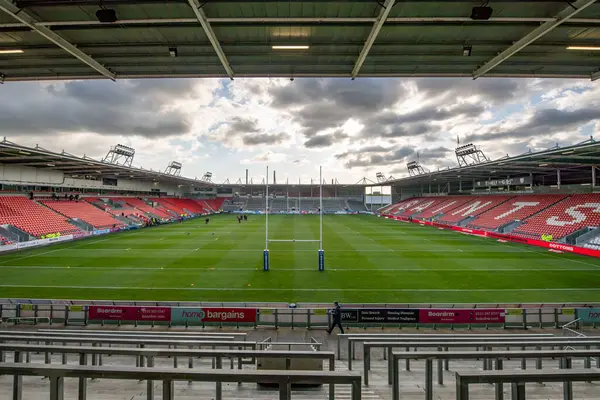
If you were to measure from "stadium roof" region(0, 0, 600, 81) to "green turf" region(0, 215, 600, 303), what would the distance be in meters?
12.0

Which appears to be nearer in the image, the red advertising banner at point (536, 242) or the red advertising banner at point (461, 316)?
the red advertising banner at point (461, 316)

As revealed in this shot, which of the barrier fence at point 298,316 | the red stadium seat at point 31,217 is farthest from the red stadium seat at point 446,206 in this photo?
the red stadium seat at point 31,217

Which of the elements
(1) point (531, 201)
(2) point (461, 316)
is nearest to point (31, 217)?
(2) point (461, 316)

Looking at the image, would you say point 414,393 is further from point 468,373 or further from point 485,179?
point 485,179

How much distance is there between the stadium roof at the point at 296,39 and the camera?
5730 mm

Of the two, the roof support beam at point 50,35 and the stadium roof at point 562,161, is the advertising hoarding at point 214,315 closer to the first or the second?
the roof support beam at point 50,35

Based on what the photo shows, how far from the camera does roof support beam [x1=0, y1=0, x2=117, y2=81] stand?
5344 millimetres

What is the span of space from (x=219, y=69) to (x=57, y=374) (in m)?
7.41

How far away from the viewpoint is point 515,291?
17391mm

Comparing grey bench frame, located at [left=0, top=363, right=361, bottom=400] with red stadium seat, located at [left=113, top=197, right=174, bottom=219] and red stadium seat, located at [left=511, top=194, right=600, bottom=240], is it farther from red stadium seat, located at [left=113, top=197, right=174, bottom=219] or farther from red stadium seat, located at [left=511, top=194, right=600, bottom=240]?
red stadium seat, located at [left=113, top=197, right=174, bottom=219]

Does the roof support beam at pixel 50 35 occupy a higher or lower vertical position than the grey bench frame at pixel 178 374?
higher

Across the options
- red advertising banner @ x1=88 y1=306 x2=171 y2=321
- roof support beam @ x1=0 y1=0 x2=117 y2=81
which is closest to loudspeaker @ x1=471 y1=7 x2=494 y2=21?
roof support beam @ x1=0 y1=0 x2=117 y2=81

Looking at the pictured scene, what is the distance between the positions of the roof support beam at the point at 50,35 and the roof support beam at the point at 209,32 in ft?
9.90

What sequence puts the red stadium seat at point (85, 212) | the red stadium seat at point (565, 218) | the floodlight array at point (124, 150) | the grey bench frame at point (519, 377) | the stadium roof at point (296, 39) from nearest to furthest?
the grey bench frame at point (519, 377)
the stadium roof at point (296, 39)
the red stadium seat at point (565, 218)
the red stadium seat at point (85, 212)
the floodlight array at point (124, 150)
